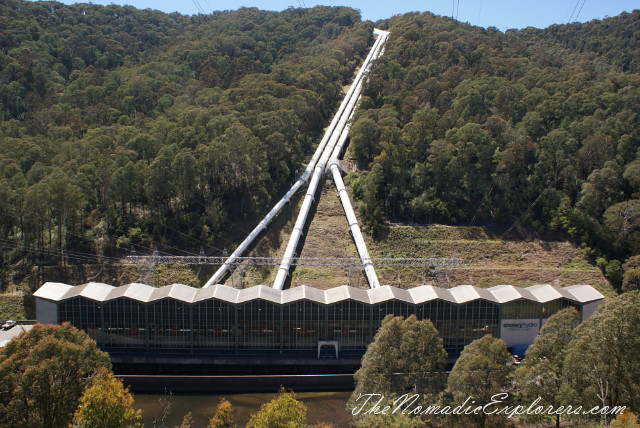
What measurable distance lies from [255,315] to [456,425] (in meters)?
14.9

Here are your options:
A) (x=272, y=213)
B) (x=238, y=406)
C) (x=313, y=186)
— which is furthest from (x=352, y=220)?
(x=238, y=406)

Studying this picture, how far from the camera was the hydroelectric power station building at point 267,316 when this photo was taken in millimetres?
32500

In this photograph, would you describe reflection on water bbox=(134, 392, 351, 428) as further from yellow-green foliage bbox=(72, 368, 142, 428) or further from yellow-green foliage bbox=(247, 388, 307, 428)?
yellow-green foliage bbox=(72, 368, 142, 428)

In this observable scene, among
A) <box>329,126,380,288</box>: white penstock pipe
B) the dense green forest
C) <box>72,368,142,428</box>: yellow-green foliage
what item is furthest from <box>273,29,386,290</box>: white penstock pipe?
<box>72,368,142,428</box>: yellow-green foliage

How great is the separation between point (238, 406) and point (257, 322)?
5.48 meters

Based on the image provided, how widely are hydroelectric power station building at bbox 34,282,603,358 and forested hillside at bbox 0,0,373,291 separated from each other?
1122 cm

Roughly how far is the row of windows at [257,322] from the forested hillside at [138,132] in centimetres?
1185

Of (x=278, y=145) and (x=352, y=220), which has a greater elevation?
(x=278, y=145)

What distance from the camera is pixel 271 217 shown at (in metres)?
49.7

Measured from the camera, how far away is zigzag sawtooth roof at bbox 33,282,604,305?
3247 cm

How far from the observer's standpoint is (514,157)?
1994 inches

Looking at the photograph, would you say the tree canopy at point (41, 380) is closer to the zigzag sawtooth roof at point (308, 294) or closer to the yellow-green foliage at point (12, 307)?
the zigzag sawtooth roof at point (308, 294)

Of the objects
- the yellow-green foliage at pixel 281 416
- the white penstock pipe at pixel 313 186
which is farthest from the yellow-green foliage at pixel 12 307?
the yellow-green foliage at pixel 281 416

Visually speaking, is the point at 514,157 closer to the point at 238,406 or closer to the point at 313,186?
the point at 313,186
